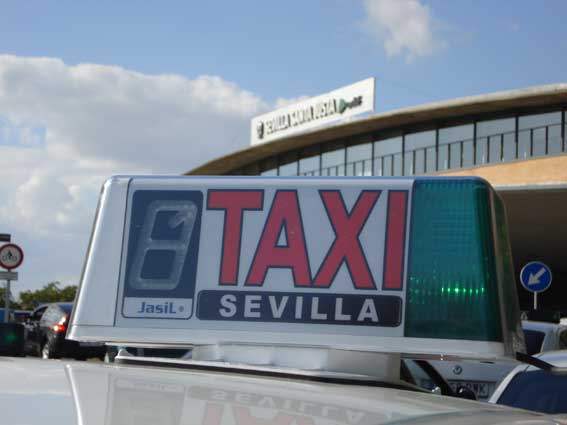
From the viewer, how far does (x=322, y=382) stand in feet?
10.1

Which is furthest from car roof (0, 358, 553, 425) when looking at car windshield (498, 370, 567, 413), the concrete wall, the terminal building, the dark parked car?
the concrete wall

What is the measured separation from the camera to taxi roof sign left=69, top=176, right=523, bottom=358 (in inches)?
137

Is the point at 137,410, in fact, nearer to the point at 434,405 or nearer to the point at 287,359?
the point at 434,405

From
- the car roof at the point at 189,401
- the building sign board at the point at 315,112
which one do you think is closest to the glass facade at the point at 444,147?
the building sign board at the point at 315,112

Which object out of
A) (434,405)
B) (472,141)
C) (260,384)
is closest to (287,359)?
(260,384)

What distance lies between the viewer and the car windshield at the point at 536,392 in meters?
5.83

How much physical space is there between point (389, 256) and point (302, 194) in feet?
1.15

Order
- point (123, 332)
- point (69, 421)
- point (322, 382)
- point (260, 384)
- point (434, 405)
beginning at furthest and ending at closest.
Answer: point (123, 332), point (322, 382), point (260, 384), point (434, 405), point (69, 421)

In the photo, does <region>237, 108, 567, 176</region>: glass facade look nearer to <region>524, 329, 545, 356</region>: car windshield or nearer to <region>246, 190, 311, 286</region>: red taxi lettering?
<region>524, 329, 545, 356</region>: car windshield

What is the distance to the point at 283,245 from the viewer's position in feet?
11.9

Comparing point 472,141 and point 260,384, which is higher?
point 472,141

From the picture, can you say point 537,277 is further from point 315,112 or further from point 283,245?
point 315,112

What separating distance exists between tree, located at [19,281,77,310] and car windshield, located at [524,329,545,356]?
7527 centimetres

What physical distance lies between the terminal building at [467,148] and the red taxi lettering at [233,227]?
91.4 feet
